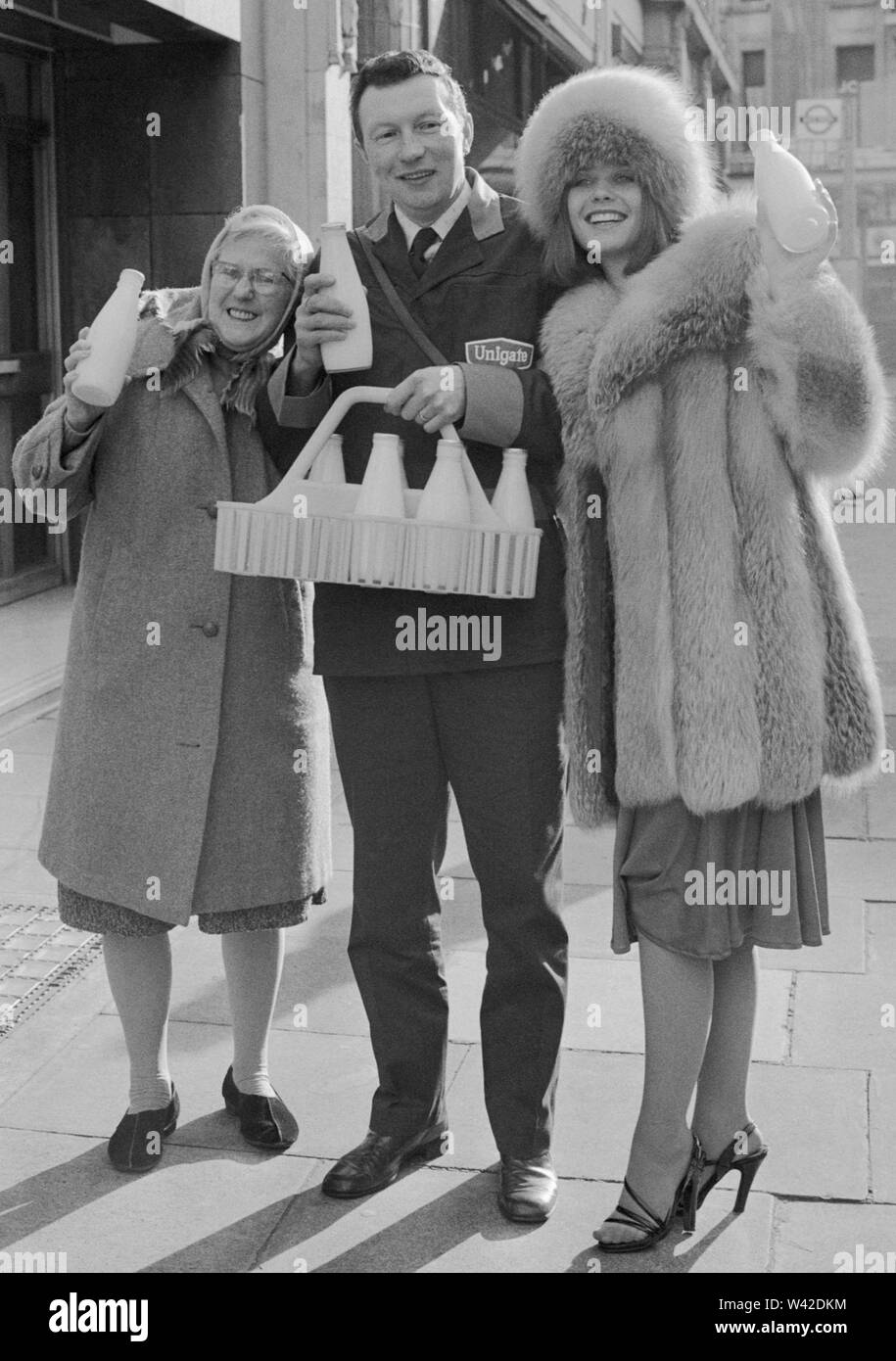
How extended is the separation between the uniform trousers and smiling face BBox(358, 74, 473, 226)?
0.85 m

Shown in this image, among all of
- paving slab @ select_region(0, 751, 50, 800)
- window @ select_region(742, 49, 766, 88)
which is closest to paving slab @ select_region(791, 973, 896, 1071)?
paving slab @ select_region(0, 751, 50, 800)

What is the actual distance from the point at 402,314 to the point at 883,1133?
73.4 inches

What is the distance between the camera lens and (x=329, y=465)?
2941 millimetres

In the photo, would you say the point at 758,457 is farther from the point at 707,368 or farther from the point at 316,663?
the point at 316,663

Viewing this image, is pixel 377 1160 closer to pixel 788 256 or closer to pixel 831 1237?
pixel 831 1237

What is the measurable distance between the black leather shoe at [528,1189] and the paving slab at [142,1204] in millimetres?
398

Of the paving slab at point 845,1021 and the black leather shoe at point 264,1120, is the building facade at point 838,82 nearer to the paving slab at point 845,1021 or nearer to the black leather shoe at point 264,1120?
the paving slab at point 845,1021

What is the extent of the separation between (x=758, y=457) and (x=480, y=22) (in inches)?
474

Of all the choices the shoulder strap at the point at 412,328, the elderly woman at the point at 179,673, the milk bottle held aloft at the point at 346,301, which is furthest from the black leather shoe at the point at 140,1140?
the milk bottle held aloft at the point at 346,301

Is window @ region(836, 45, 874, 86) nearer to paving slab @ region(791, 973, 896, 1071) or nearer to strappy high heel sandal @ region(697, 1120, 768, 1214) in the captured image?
paving slab @ region(791, 973, 896, 1071)

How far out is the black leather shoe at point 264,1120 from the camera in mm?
3420

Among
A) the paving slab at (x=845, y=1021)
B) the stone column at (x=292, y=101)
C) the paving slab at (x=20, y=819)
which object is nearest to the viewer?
the paving slab at (x=845, y=1021)

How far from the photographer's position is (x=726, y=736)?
2.88 m

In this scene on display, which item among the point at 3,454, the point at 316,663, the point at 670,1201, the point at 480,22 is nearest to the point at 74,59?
the point at 3,454
